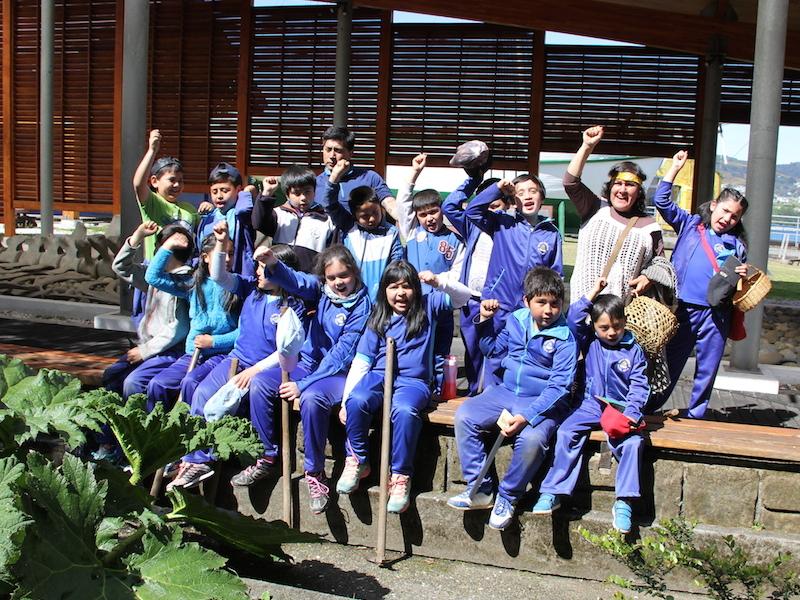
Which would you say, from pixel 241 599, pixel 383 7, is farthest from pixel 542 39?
pixel 241 599

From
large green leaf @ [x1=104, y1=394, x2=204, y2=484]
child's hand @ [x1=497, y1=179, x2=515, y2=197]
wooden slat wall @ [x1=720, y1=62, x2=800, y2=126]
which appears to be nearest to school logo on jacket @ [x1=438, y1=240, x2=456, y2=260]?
child's hand @ [x1=497, y1=179, x2=515, y2=197]

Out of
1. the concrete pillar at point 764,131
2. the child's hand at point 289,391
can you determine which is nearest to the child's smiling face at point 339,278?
the child's hand at point 289,391

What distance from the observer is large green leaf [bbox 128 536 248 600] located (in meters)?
3.16

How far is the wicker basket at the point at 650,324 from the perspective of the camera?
487cm

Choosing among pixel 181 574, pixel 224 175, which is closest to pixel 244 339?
pixel 224 175

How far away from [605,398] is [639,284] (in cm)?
83

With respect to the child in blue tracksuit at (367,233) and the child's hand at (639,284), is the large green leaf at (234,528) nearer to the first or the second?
the child in blue tracksuit at (367,233)

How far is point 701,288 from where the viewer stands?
5512 millimetres

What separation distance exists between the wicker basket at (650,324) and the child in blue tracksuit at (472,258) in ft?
2.88

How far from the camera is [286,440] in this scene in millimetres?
4797

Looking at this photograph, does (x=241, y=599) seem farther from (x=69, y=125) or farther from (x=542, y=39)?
(x=69, y=125)

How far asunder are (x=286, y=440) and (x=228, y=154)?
328 inches

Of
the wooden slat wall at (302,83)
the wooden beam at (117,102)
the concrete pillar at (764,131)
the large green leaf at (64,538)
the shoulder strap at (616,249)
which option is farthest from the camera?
the wooden beam at (117,102)

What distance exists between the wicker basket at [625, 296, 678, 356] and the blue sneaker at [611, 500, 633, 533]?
85cm
